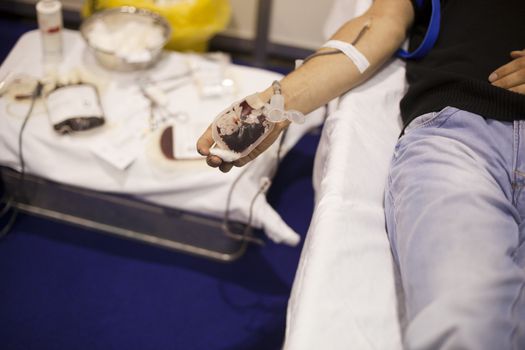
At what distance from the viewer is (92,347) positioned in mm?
1288

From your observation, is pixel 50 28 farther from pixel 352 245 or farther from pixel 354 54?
pixel 352 245

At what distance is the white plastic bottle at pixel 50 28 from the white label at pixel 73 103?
202 mm

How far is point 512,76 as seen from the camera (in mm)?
947

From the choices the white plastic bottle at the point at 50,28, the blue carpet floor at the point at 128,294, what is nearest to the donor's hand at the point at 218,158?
the blue carpet floor at the point at 128,294

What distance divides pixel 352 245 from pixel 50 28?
3.71ft

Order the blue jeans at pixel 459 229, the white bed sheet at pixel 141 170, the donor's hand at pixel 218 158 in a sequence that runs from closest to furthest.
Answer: the blue jeans at pixel 459 229 < the donor's hand at pixel 218 158 < the white bed sheet at pixel 141 170

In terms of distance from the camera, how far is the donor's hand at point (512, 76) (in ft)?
3.09

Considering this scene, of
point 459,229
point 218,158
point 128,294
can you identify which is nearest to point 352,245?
point 459,229

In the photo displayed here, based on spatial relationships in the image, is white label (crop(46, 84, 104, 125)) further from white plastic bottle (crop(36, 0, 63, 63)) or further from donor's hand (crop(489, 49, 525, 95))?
donor's hand (crop(489, 49, 525, 95))

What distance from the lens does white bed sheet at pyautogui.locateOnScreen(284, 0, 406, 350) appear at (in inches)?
29.2

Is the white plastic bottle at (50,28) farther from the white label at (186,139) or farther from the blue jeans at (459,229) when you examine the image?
the blue jeans at (459,229)

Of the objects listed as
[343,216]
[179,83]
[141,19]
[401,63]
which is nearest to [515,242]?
[343,216]

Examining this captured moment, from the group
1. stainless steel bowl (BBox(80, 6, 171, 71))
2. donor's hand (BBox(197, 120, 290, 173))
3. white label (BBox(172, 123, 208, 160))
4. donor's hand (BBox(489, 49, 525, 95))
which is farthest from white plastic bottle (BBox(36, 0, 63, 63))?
donor's hand (BBox(489, 49, 525, 95))

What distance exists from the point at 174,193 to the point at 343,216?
0.53m
